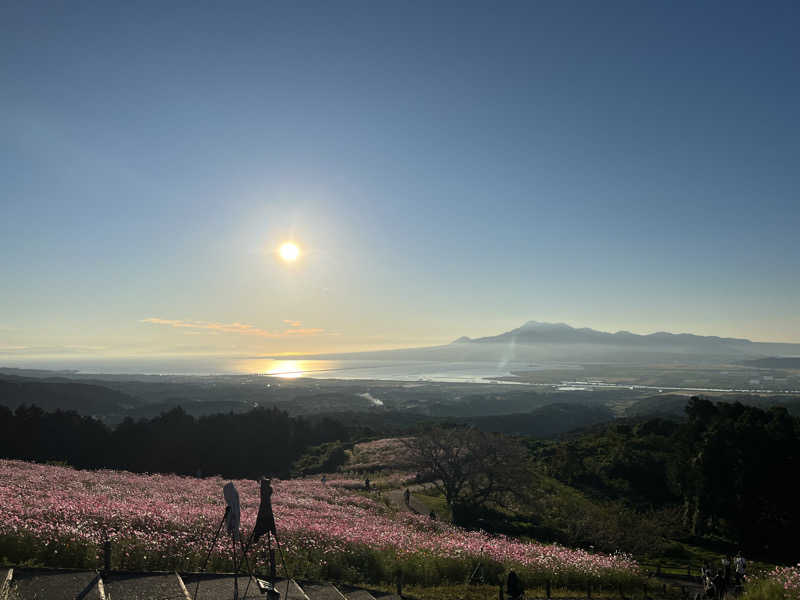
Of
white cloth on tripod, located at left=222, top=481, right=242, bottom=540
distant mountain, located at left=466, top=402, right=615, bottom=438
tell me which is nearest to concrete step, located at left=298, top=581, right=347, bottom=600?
white cloth on tripod, located at left=222, top=481, right=242, bottom=540

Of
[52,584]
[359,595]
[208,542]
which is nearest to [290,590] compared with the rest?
[359,595]

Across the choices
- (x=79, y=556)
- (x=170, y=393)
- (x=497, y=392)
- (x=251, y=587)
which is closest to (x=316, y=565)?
(x=251, y=587)

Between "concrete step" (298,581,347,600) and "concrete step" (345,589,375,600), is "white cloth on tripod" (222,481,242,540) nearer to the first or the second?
"concrete step" (298,581,347,600)

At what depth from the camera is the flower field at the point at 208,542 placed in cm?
932

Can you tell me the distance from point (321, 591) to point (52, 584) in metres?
4.53

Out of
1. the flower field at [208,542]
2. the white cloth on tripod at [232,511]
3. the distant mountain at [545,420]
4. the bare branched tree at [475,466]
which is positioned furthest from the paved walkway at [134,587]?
the distant mountain at [545,420]

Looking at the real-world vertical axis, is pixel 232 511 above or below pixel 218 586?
above

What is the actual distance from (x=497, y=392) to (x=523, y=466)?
17686cm

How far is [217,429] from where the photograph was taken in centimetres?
4666

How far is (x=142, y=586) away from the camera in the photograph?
7.75 metres

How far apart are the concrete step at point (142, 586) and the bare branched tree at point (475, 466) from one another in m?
19.4

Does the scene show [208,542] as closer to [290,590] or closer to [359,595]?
[290,590]

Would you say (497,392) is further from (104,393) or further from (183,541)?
(183,541)

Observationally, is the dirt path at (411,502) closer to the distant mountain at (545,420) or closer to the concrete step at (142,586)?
the concrete step at (142,586)
